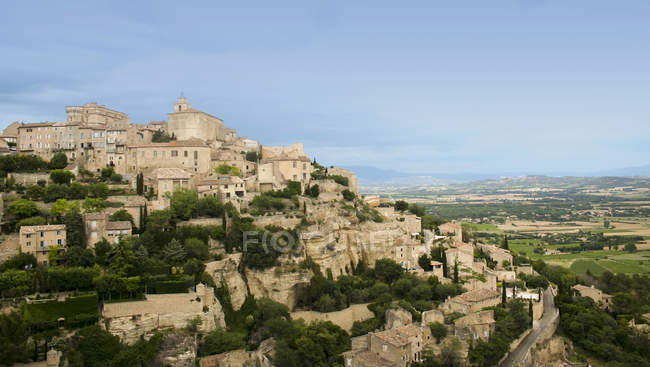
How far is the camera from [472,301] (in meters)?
37.0

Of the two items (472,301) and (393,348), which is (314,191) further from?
(393,348)

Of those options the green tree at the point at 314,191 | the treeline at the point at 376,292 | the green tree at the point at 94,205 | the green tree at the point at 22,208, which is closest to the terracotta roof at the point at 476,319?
the treeline at the point at 376,292

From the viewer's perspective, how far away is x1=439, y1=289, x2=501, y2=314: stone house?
119ft

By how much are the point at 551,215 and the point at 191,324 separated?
12410 centimetres

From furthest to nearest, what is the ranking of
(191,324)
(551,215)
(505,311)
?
1. (551,215)
2. (505,311)
3. (191,324)

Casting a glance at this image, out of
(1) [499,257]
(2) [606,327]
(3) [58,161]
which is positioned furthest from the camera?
(1) [499,257]

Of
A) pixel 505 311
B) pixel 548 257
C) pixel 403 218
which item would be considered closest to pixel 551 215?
pixel 548 257

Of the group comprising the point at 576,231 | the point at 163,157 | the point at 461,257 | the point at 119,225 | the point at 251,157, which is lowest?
the point at 576,231

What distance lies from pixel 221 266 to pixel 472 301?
64.8 feet

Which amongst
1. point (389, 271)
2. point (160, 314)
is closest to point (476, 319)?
point (389, 271)

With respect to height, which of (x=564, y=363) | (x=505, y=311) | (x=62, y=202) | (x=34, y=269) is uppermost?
(x=62, y=202)

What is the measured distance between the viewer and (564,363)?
35.1 metres

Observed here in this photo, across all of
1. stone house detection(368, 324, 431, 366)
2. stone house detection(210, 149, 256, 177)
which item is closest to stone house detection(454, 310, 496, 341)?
stone house detection(368, 324, 431, 366)

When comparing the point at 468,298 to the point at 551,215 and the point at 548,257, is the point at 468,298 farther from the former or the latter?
the point at 551,215
